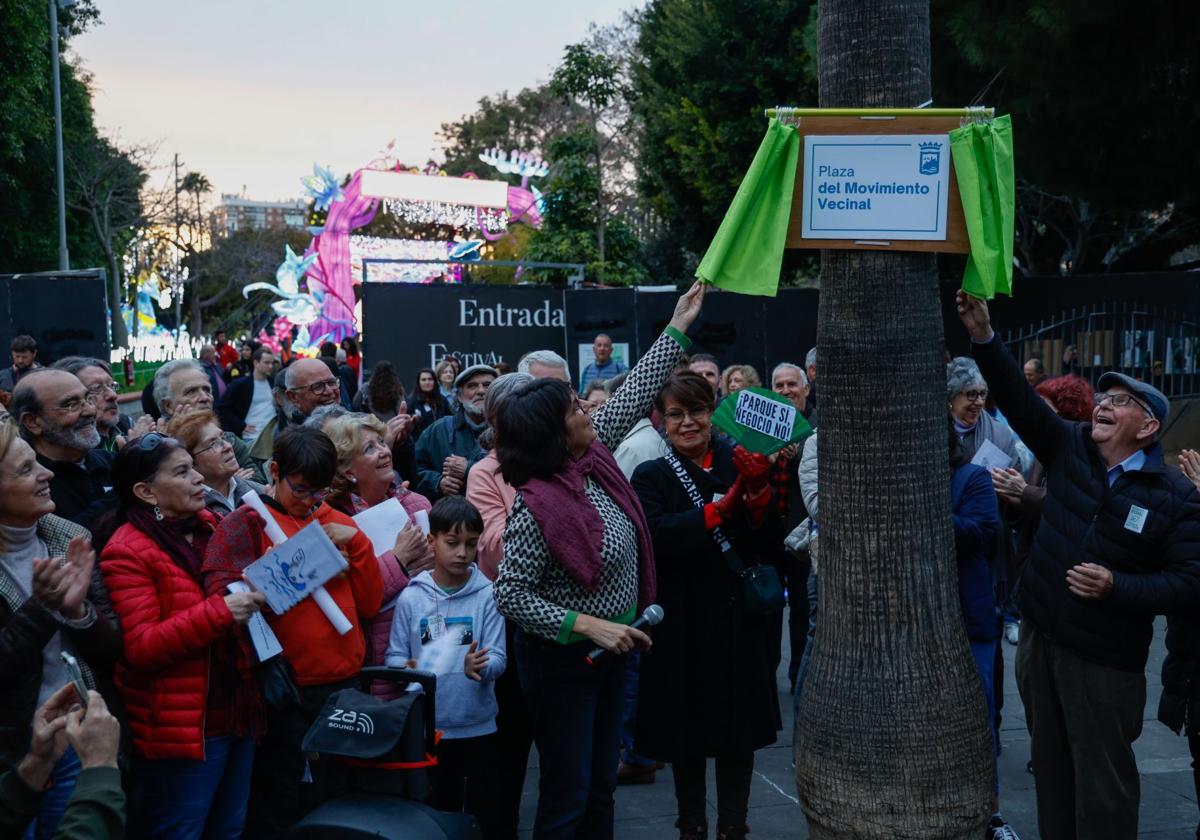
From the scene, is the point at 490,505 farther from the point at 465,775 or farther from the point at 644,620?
the point at 644,620

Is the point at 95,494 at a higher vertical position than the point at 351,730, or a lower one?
higher

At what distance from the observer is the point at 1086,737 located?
4105 mm

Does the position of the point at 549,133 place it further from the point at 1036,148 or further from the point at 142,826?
the point at 142,826

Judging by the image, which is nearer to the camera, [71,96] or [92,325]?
[92,325]

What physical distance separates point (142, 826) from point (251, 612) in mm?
760

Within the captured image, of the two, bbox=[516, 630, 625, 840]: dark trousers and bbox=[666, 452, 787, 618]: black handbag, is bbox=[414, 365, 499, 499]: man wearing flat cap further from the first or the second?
bbox=[516, 630, 625, 840]: dark trousers

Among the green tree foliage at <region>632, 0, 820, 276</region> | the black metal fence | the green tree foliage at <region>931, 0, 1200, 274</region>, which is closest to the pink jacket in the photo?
the green tree foliage at <region>931, 0, 1200, 274</region>

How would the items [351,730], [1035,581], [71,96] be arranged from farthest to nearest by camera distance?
[71,96] → [1035,581] → [351,730]

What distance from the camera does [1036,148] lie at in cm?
1333

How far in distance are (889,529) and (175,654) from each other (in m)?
2.29

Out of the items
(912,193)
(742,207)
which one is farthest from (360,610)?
(912,193)

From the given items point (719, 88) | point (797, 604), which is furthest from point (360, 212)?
point (797, 604)

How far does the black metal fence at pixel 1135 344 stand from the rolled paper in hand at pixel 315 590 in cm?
1021

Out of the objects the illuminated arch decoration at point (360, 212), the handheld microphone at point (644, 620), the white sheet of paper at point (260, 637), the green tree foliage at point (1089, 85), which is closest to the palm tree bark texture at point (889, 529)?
the handheld microphone at point (644, 620)
